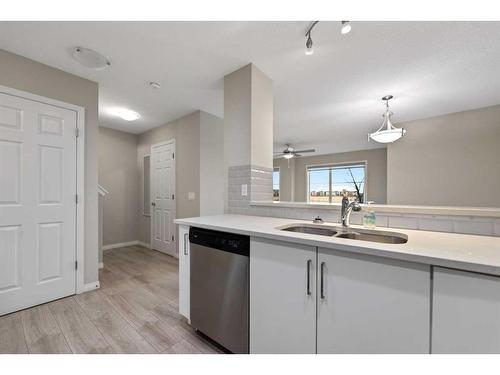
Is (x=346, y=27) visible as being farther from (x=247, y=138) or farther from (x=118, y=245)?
(x=118, y=245)

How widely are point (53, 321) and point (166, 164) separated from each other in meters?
2.57

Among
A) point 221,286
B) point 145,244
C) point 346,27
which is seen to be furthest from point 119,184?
point 346,27

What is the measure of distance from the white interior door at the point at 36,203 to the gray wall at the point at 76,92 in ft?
0.44

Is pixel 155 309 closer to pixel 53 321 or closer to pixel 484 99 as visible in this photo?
pixel 53 321

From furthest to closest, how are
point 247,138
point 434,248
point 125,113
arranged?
1. point 125,113
2. point 247,138
3. point 434,248

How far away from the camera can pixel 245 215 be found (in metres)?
1.99

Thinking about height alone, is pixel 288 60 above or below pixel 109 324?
above

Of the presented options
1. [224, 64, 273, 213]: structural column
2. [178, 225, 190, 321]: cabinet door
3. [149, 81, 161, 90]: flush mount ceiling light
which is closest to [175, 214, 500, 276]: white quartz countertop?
[178, 225, 190, 321]: cabinet door

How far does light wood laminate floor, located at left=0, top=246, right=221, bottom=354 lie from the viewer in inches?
56.8

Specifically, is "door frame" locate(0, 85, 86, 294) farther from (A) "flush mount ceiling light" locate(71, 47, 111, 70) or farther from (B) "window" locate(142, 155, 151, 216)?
(B) "window" locate(142, 155, 151, 216)

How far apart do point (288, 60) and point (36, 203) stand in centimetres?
271

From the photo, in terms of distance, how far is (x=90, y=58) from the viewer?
6.12 feet
